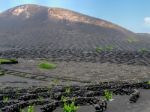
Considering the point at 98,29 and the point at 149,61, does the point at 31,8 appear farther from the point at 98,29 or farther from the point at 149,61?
the point at 149,61

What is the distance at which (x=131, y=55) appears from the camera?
2891 inches

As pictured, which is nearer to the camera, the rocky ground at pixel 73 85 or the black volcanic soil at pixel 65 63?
the rocky ground at pixel 73 85

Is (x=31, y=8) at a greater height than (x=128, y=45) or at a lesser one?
greater

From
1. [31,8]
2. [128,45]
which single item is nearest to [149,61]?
[128,45]

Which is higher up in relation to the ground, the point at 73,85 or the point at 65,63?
the point at 73,85

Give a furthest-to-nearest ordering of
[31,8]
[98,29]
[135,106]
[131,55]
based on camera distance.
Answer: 1. [31,8]
2. [98,29]
3. [131,55]
4. [135,106]

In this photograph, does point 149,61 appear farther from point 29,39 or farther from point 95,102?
point 29,39

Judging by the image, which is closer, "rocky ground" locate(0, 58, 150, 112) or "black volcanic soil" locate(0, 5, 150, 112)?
"rocky ground" locate(0, 58, 150, 112)

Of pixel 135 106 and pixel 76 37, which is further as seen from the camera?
pixel 76 37

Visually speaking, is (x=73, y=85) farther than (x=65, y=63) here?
No

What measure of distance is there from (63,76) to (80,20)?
107236 millimetres

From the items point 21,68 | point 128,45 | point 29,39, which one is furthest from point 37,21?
point 21,68

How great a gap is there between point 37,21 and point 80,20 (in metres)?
16.2

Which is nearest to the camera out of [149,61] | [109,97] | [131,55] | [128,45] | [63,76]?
[109,97]
